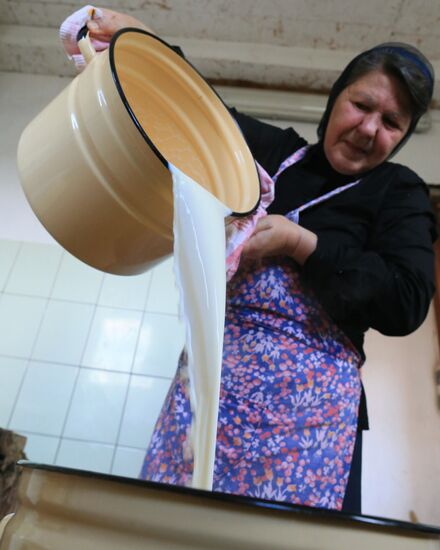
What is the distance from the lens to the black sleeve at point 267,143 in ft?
2.49

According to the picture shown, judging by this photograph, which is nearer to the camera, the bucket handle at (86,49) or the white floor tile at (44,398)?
the bucket handle at (86,49)

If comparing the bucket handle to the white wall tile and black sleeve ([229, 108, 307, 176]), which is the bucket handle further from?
the white wall tile

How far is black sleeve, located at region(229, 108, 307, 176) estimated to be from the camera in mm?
Answer: 759

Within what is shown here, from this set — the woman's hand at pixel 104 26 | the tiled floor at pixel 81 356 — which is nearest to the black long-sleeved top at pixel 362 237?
the woman's hand at pixel 104 26

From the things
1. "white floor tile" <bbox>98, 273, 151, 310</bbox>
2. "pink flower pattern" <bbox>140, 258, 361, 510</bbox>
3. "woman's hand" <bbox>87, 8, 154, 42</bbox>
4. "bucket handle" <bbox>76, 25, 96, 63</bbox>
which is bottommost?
"pink flower pattern" <bbox>140, 258, 361, 510</bbox>

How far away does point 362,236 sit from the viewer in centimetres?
69

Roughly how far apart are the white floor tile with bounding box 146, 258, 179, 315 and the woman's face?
0.68m

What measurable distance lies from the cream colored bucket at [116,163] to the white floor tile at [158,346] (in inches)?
29.0

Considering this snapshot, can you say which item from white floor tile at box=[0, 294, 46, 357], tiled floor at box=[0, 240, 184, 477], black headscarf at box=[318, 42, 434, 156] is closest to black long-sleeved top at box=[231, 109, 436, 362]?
black headscarf at box=[318, 42, 434, 156]

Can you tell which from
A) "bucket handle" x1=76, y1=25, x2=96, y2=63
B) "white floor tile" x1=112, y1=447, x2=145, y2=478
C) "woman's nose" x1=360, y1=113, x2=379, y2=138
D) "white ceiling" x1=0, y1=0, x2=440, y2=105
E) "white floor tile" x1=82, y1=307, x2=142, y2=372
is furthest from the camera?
"white ceiling" x1=0, y1=0, x2=440, y2=105

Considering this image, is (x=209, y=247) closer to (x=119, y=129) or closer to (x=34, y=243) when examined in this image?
(x=119, y=129)

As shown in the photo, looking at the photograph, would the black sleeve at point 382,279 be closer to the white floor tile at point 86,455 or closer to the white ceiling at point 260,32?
the white floor tile at point 86,455

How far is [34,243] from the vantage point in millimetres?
1375

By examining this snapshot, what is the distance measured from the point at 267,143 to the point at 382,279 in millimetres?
325
